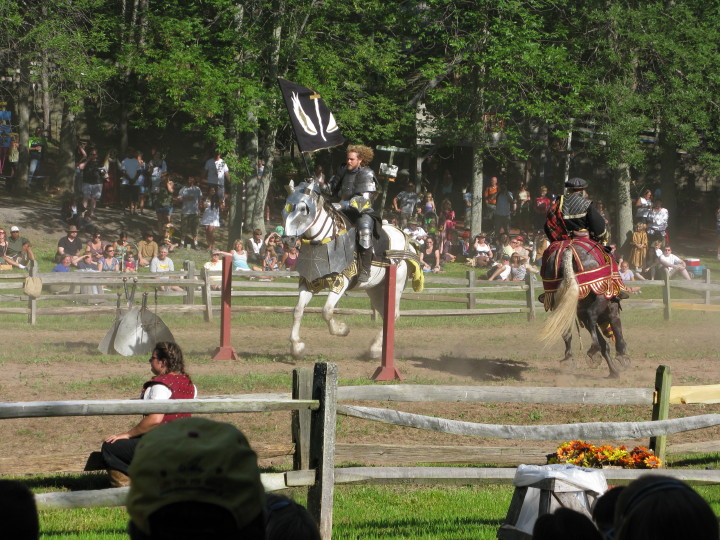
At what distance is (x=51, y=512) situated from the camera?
272 inches

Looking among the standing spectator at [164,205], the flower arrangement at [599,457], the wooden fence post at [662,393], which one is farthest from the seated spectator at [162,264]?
the flower arrangement at [599,457]

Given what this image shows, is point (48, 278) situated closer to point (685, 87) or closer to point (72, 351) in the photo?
point (72, 351)

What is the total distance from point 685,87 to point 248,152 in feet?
39.7

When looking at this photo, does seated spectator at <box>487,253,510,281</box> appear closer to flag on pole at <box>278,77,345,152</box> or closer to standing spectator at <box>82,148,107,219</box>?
flag on pole at <box>278,77,345,152</box>

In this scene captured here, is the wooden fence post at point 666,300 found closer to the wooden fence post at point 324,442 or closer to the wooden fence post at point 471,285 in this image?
the wooden fence post at point 471,285

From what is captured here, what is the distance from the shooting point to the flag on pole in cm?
1315

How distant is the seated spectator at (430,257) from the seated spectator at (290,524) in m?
21.3

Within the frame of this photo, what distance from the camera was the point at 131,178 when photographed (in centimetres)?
2772

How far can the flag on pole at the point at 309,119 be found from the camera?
13.1 m

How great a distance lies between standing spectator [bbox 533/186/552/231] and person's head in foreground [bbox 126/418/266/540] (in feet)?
83.8

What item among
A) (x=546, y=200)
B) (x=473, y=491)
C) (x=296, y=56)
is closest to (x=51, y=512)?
(x=473, y=491)

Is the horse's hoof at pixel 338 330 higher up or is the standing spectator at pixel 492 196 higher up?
the standing spectator at pixel 492 196

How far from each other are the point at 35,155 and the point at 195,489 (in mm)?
30603

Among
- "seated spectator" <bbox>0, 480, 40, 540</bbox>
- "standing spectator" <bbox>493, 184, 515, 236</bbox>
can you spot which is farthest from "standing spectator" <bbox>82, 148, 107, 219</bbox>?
"seated spectator" <bbox>0, 480, 40, 540</bbox>
